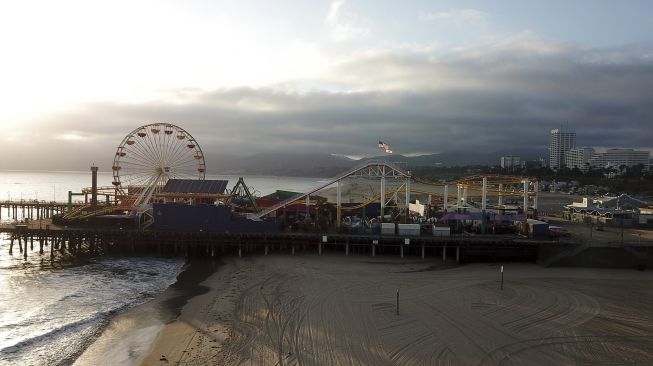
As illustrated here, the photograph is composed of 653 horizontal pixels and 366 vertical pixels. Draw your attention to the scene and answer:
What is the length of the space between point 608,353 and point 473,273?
46.3 ft

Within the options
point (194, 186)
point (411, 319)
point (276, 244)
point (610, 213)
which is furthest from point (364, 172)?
point (610, 213)

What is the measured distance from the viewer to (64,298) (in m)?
25.5

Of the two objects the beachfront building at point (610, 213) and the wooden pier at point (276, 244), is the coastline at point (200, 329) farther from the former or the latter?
the beachfront building at point (610, 213)

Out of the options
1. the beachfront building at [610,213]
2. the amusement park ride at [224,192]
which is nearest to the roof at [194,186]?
the amusement park ride at [224,192]

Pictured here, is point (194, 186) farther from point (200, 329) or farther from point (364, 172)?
point (200, 329)

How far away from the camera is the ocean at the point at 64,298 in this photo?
18.7 meters

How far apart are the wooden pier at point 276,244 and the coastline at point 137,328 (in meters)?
9.31

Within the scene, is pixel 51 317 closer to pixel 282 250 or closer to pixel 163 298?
pixel 163 298

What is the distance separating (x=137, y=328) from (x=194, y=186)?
101ft

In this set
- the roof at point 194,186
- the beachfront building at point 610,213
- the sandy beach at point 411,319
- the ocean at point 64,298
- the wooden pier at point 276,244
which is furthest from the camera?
the beachfront building at point 610,213

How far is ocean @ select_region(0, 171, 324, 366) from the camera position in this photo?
18703mm

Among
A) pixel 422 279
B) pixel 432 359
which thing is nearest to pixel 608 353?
pixel 432 359

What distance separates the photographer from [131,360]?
1722 centimetres

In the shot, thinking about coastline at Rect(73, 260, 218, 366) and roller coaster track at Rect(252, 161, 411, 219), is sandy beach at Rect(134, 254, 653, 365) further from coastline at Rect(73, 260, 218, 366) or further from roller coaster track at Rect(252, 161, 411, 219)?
roller coaster track at Rect(252, 161, 411, 219)
